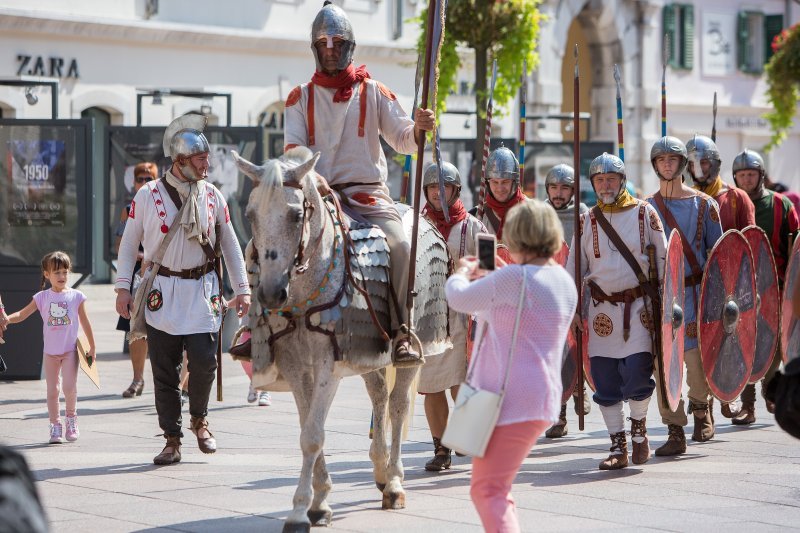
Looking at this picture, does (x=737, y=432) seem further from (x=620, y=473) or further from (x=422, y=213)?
(x=422, y=213)

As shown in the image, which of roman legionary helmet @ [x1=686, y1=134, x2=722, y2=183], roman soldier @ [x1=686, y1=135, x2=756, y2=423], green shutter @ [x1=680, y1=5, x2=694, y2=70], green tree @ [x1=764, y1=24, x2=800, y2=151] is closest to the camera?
roman soldier @ [x1=686, y1=135, x2=756, y2=423]

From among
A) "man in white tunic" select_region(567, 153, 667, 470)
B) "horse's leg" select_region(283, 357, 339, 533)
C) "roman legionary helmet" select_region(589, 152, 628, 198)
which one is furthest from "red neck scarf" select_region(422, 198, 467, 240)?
"horse's leg" select_region(283, 357, 339, 533)

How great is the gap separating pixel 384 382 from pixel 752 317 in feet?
11.1

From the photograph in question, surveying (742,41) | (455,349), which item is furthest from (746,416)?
(742,41)

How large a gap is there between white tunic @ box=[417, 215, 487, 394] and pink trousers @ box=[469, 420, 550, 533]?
135 inches

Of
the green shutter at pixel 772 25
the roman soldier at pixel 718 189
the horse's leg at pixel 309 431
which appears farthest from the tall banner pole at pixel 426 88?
the green shutter at pixel 772 25

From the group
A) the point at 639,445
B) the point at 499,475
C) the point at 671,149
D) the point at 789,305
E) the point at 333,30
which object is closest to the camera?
the point at 499,475

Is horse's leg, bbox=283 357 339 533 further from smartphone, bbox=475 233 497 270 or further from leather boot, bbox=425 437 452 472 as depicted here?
leather boot, bbox=425 437 452 472

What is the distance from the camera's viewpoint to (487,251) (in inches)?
249

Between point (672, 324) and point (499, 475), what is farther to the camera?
point (672, 324)

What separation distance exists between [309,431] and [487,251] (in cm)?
171

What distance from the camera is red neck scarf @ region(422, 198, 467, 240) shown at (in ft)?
33.7

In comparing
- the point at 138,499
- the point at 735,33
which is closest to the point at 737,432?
the point at 138,499

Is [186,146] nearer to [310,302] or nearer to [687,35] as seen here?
[310,302]
